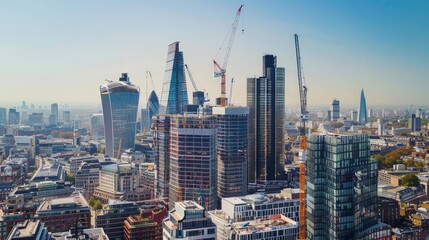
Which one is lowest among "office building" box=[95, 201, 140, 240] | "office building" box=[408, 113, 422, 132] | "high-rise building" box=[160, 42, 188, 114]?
"office building" box=[95, 201, 140, 240]

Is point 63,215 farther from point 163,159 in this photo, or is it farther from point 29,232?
point 163,159

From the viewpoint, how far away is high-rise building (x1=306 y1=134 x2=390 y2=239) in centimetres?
2388

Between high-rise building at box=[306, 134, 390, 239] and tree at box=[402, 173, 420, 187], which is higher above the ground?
high-rise building at box=[306, 134, 390, 239]

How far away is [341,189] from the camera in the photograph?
23844 mm

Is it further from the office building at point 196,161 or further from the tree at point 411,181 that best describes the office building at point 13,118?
the tree at point 411,181

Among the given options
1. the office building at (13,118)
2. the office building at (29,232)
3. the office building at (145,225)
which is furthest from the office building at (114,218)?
the office building at (13,118)

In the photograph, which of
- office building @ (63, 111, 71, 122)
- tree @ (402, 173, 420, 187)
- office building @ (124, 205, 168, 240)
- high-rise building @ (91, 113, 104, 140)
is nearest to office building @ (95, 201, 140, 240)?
office building @ (124, 205, 168, 240)

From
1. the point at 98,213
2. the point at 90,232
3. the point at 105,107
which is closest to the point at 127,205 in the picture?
the point at 98,213

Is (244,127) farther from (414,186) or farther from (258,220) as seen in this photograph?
(414,186)

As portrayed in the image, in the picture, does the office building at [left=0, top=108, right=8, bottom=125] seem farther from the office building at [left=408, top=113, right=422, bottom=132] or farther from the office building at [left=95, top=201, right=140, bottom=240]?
the office building at [left=408, top=113, right=422, bottom=132]

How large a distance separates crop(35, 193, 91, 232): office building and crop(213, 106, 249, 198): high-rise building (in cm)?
1404

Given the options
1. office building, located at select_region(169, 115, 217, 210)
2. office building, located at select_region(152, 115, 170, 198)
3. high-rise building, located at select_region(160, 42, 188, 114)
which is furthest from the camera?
high-rise building, located at select_region(160, 42, 188, 114)

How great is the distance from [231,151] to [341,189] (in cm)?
1994

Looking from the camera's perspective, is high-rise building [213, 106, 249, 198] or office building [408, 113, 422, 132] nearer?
high-rise building [213, 106, 249, 198]
